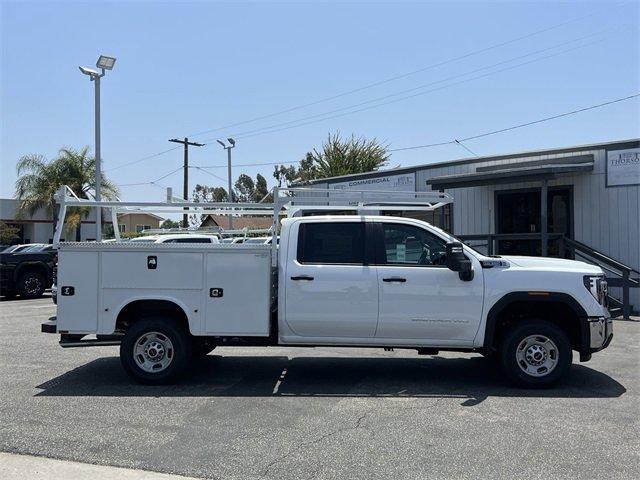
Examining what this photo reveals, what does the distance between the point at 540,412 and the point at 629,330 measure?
6702 mm

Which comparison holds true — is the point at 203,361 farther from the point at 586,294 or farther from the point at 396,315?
the point at 586,294

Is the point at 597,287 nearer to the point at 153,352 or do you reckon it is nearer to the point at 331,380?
the point at 331,380

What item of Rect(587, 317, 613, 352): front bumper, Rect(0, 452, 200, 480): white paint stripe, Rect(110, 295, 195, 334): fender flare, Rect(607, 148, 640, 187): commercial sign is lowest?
Rect(0, 452, 200, 480): white paint stripe

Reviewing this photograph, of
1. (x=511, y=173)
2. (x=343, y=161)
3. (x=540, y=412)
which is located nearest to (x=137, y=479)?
(x=540, y=412)

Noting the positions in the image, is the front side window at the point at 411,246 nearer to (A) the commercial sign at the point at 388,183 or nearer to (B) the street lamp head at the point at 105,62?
(A) the commercial sign at the point at 388,183

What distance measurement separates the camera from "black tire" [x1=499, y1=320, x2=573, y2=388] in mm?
6734

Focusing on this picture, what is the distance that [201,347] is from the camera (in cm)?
785

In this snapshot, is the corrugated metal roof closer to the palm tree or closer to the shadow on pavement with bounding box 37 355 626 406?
the shadow on pavement with bounding box 37 355 626 406

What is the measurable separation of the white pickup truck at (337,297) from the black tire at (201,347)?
0.31m

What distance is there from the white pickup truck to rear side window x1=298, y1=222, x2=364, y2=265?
1cm

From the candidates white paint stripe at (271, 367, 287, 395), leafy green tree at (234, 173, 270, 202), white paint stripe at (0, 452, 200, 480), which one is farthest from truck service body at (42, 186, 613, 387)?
leafy green tree at (234, 173, 270, 202)

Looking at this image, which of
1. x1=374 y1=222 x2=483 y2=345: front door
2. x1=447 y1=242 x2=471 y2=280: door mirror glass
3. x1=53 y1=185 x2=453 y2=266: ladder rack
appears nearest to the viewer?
x1=447 y1=242 x2=471 y2=280: door mirror glass

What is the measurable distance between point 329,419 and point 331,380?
1.59 m

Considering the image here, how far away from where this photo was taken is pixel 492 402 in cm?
631
